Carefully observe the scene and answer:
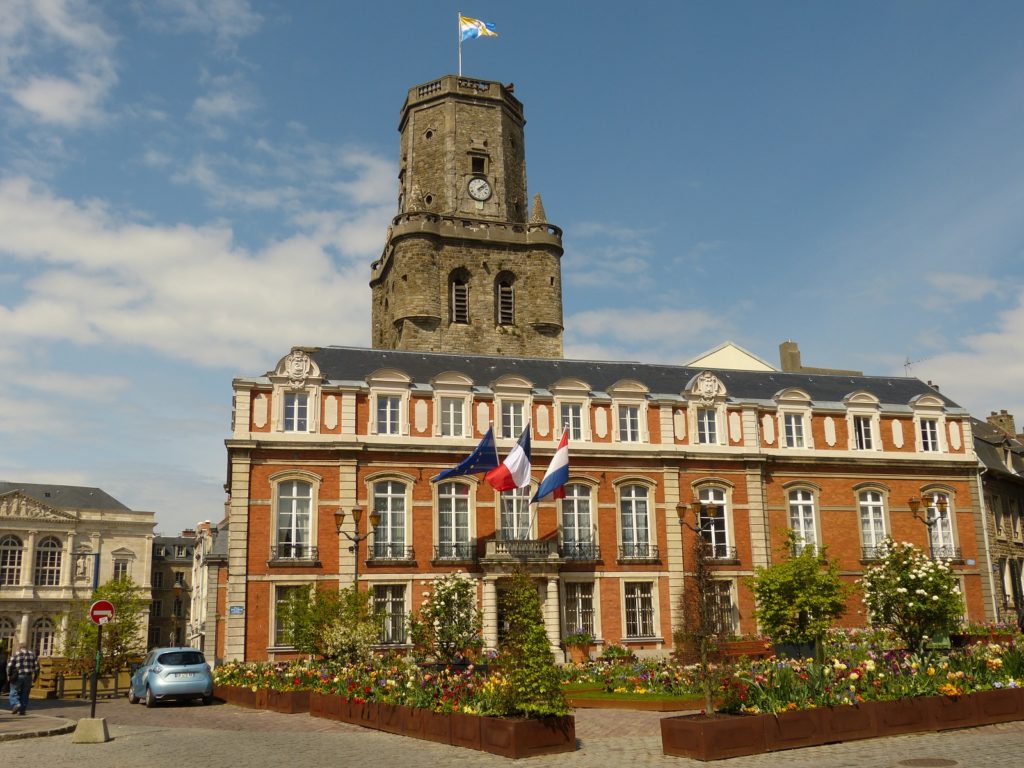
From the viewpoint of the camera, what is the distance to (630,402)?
128 feet

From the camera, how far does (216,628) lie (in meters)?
35.9

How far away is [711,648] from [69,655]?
32737 millimetres

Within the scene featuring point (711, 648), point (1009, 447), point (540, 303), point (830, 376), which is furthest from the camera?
point (540, 303)

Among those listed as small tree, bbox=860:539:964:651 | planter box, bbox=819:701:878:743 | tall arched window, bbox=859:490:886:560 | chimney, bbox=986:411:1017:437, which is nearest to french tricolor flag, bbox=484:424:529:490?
small tree, bbox=860:539:964:651

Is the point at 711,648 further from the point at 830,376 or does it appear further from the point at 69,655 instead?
the point at 69,655

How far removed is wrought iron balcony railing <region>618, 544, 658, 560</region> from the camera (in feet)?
122

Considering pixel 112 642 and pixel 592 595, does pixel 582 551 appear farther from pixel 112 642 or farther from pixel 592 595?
pixel 112 642

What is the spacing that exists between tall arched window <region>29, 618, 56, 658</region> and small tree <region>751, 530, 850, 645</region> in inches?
2367

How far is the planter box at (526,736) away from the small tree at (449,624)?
539 inches

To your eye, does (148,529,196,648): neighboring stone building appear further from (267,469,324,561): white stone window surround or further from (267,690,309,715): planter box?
(267,690,309,715): planter box

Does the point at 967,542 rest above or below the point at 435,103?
below

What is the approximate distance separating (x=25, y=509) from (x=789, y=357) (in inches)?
2206

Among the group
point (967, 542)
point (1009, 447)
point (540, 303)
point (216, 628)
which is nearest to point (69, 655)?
point (216, 628)

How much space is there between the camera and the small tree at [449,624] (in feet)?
98.0
